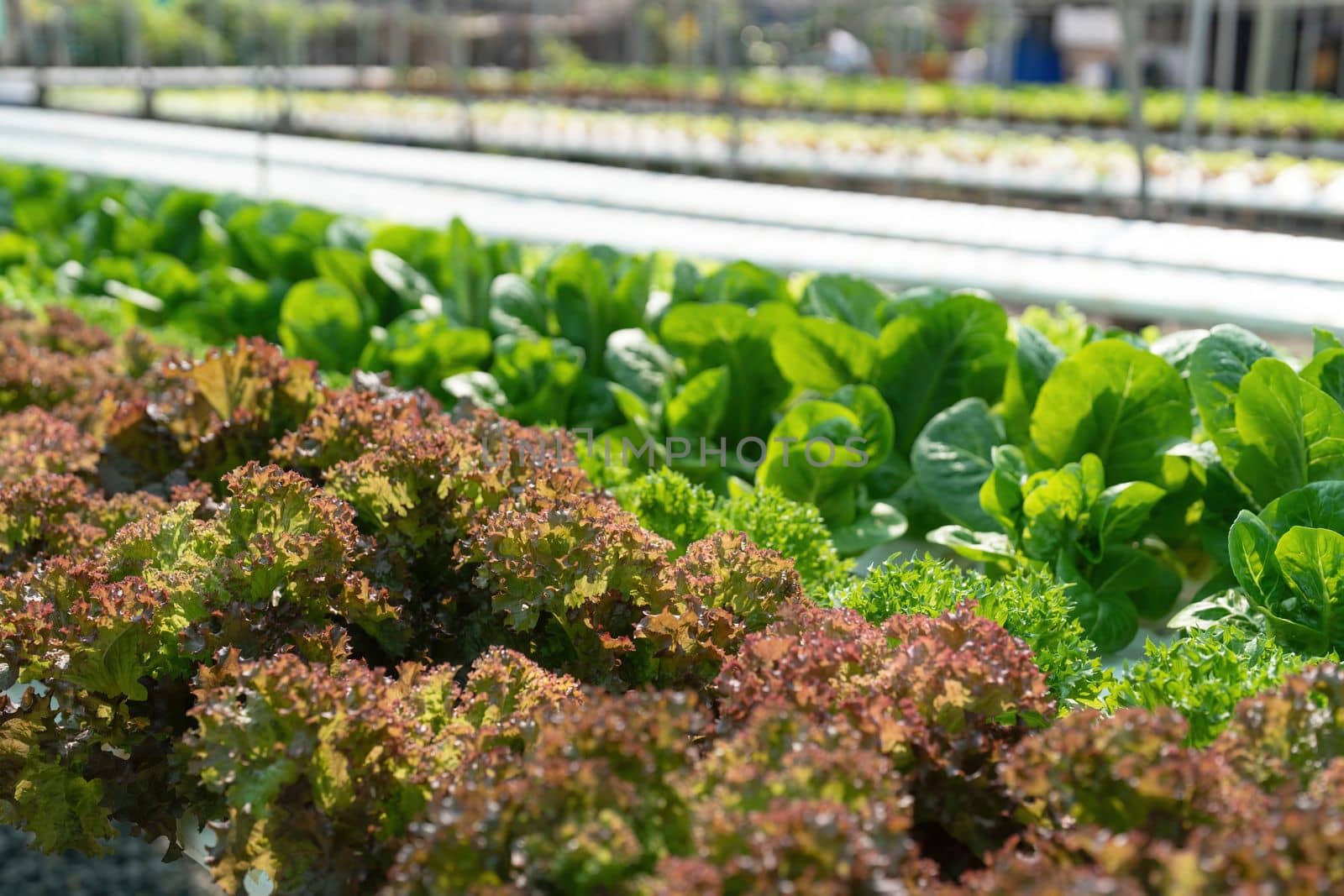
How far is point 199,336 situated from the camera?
3344 millimetres

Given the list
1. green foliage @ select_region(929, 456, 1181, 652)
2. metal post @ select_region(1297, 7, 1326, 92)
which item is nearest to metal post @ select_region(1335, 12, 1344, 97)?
metal post @ select_region(1297, 7, 1326, 92)

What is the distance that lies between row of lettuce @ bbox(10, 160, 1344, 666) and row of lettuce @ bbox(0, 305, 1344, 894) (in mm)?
125

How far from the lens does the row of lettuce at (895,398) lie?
1826 millimetres

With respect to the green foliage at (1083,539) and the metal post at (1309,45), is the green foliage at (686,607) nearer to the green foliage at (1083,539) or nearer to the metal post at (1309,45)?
the green foliage at (1083,539)

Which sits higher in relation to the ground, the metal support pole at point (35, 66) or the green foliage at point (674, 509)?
the metal support pole at point (35, 66)

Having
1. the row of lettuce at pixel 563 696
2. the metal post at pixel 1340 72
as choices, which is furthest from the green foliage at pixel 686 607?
the metal post at pixel 1340 72

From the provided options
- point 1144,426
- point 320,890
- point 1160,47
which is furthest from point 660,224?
point 1160,47

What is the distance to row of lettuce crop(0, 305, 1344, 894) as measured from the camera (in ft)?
3.52

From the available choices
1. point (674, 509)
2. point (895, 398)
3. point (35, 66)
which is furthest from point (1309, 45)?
point (674, 509)

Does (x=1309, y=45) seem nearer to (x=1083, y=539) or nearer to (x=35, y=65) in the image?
(x=35, y=65)

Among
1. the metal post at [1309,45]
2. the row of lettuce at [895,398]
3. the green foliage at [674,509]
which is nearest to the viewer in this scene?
the row of lettuce at [895,398]

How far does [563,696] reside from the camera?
141cm

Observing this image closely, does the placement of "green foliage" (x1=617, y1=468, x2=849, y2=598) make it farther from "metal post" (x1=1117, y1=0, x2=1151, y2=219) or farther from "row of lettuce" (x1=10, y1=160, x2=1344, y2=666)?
"metal post" (x1=1117, y1=0, x2=1151, y2=219)

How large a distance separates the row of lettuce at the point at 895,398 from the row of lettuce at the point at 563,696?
125 millimetres
